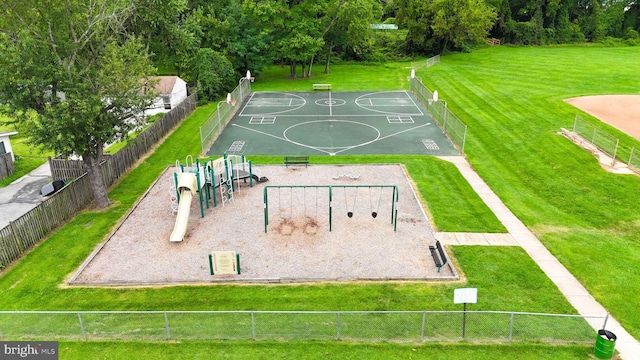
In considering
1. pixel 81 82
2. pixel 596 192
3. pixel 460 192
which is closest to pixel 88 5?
pixel 81 82

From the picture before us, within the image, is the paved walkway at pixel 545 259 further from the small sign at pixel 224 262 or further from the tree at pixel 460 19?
the tree at pixel 460 19

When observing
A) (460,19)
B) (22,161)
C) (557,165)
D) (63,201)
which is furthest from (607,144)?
(460,19)

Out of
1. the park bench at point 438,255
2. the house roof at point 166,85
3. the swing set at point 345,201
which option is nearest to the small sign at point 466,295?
the park bench at point 438,255

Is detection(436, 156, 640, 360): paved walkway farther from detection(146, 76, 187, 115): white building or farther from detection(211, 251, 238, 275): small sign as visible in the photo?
detection(146, 76, 187, 115): white building

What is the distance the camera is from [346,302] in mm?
14930

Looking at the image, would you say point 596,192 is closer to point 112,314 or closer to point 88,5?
point 112,314

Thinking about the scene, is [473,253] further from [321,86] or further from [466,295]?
[321,86]

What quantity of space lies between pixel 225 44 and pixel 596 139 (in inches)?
1433

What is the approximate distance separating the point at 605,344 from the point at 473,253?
6130 millimetres

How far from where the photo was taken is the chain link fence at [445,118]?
1193 inches

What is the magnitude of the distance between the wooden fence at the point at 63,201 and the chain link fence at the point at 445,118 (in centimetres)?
2134

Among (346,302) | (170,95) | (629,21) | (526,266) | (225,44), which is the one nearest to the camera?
(346,302)

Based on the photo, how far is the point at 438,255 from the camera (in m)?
17.3

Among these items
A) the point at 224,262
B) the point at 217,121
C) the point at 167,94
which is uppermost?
the point at 167,94
